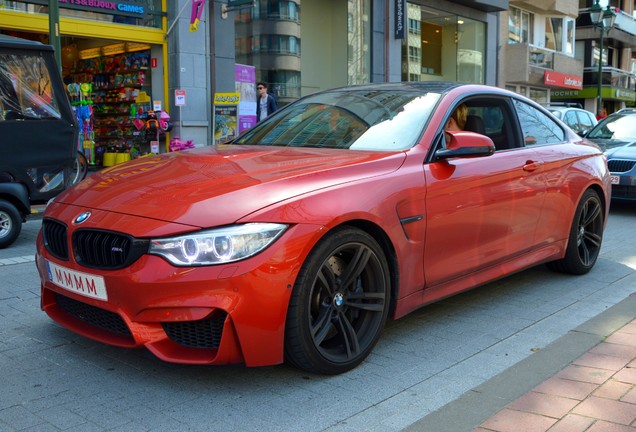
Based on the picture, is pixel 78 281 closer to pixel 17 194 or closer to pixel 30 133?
pixel 17 194

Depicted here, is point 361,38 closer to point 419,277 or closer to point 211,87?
point 211,87

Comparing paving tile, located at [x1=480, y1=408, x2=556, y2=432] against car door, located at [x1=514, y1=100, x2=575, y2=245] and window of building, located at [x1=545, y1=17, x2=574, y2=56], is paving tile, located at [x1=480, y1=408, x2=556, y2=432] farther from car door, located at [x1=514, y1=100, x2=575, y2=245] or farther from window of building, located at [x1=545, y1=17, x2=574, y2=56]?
window of building, located at [x1=545, y1=17, x2=574, y2=56]

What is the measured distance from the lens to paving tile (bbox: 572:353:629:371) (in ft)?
11.8

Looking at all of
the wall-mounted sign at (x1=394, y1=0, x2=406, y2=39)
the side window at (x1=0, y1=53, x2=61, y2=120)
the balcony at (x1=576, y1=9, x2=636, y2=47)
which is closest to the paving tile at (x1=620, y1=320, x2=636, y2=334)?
the side window at (x1=0, y1=53, x2=61, y2=120)

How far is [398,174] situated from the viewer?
3.79 meters

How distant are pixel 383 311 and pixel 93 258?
152 cm

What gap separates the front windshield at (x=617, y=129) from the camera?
11.0 metres

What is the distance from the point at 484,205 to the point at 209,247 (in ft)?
6.68

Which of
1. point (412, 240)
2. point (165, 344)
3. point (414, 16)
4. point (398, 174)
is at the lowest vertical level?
point (165, 344)

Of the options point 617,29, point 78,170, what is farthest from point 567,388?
point 617,29

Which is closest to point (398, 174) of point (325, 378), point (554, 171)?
point (325, 378)

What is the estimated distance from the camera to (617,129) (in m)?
11.3

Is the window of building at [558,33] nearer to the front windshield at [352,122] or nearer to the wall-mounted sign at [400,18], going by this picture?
the wall-mounted sign at [400,18]

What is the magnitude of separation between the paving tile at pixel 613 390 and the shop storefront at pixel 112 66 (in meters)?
10.6
